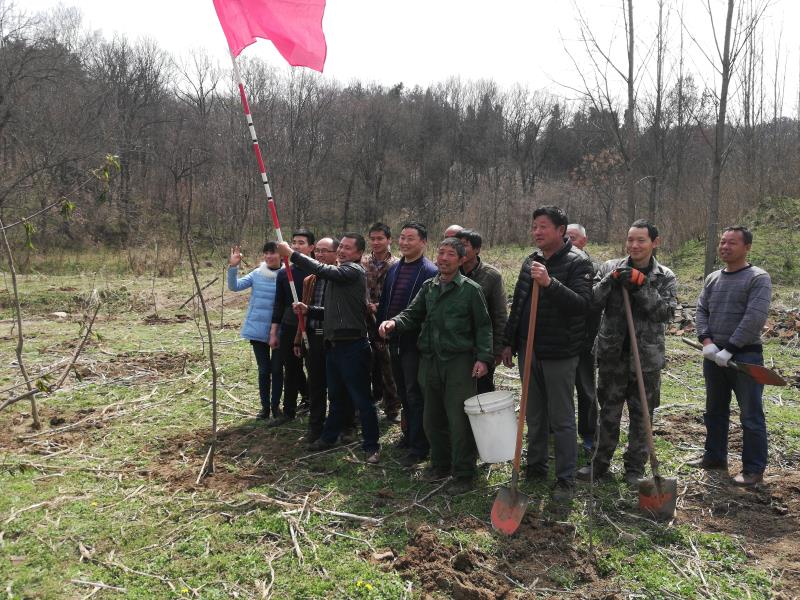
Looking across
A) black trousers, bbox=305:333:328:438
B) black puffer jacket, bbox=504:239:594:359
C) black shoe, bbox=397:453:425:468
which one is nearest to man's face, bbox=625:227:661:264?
black puffer jacket, bbox=504:239:594:359

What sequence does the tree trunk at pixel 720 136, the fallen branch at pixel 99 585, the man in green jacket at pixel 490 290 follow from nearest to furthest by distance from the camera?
the fallen branch at pixel 99 585, the man in green jacket at pixel 490 290, the tree trunk at pixel 720 136

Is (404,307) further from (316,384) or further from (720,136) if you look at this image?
(720,136)

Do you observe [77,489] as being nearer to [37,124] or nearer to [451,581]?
[451,581]

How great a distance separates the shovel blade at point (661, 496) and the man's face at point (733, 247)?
6.29ft

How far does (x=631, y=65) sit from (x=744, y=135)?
12.0m

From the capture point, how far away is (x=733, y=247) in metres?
4.81

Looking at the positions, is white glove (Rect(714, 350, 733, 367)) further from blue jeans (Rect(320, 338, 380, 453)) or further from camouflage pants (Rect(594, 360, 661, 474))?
blue jeans (Rect(320, 338, 380, 453))

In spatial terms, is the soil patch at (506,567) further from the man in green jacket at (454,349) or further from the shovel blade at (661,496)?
the man in green jacket at (454,349)

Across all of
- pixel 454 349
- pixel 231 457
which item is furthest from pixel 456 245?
pixel 231 457

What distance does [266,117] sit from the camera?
31312 millimetres

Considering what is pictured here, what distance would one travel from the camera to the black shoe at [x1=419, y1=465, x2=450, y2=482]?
4.87 m

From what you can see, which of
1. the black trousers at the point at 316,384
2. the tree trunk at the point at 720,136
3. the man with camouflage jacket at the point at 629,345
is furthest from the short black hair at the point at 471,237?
the tree trunk at the point at 720,136

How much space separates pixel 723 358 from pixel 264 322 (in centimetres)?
441

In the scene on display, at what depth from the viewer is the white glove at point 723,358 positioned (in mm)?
4680
